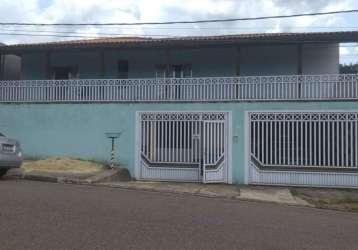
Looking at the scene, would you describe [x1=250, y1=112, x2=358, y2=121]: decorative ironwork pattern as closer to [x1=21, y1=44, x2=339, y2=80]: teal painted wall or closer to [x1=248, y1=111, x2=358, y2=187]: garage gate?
[x1=248, y1=111, x2=358, y2=187]: garage gate

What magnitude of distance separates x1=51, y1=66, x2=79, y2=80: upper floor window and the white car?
334 inches

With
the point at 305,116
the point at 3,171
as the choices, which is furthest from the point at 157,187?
the point at 305,116

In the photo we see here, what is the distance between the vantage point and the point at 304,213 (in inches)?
440

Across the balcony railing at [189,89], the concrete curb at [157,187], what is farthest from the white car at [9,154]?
the balcony railing at [189,89]

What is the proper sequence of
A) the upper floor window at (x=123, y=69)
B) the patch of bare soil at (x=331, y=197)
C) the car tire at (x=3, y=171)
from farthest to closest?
the upper floor window at (x=123, y=69), the car tire at (x=3, y=171), the patch of bare soil at (x=331, y=197)

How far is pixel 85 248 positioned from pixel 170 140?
36.0 feet

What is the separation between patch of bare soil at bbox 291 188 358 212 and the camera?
12812mm

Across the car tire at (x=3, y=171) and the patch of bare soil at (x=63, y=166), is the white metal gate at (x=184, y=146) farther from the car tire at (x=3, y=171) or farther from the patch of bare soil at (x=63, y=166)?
the car tire at (x=3, y=171)

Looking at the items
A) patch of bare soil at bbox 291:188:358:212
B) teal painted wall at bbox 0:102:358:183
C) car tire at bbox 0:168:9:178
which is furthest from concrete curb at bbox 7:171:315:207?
teal painted wall at bbox 0:102:358:183

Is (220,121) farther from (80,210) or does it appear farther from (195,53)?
(80,210)

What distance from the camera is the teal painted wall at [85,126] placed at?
56.7ft

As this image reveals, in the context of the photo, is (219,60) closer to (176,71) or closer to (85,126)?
(176,71)

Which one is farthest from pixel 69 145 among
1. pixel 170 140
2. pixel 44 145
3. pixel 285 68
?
pixel 285 68

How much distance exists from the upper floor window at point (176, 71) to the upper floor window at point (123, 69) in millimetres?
1405
